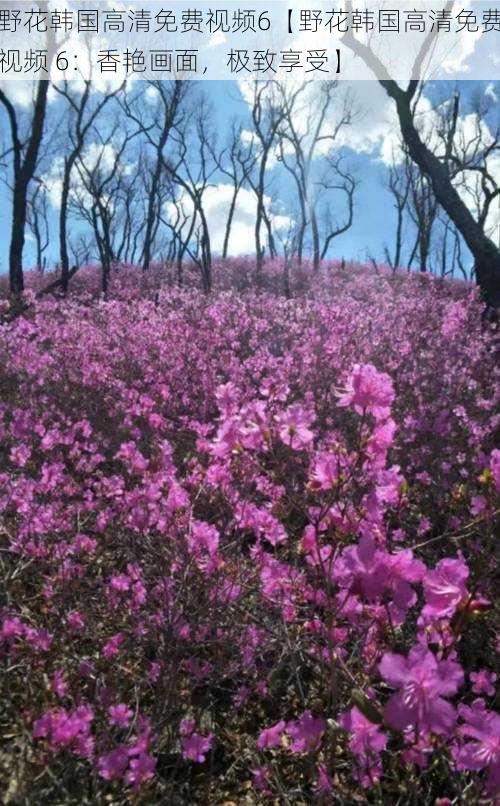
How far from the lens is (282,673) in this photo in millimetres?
3436

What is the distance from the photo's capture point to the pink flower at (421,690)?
1.25 meters

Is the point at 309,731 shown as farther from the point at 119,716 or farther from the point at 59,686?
the point at 59,686

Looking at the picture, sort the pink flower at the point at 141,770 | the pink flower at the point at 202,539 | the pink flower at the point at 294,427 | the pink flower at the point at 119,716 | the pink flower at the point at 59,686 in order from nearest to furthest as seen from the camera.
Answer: the pink flower at the point at 294,427 < the pink flower at the point at 141,770 < the pink flower at the point at 119,716 < the pink flower at the point at 59,686 < the pink flower at the point at 202,539

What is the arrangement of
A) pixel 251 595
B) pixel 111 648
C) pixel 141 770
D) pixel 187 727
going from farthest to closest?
pixel 251 595 < pixel 111 648 < pixel 187 727 < pixel 141 770

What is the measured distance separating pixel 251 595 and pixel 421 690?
98.8 inches

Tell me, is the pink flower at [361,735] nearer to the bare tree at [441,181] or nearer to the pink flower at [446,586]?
the pink flower at [446,586]

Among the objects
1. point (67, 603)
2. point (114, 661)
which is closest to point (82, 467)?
point (67, 603)

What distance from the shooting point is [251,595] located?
3.69 meters

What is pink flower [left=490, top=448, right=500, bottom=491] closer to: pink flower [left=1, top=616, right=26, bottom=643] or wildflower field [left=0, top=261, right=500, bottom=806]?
wildflower field [left=0, top=261, right=500, bottom=806]

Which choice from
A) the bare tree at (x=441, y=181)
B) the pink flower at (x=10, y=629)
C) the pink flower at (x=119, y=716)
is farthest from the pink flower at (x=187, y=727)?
the bare tree at (x=441, y=181)

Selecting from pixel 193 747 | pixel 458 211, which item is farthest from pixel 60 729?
pixel 458 211

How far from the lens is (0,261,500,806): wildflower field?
1.73m

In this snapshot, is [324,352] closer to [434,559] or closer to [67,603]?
[434,559]

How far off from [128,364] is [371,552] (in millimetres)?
5887
